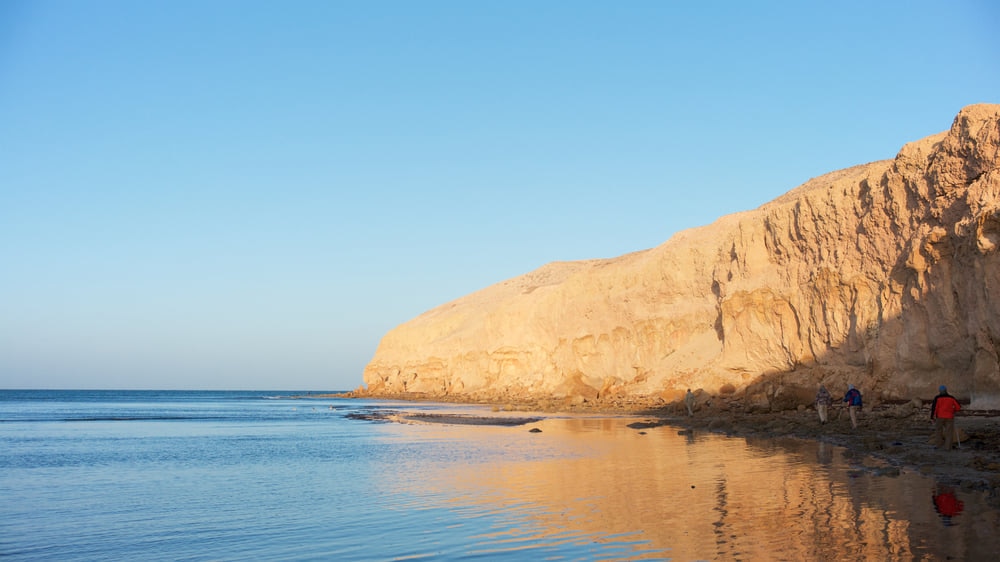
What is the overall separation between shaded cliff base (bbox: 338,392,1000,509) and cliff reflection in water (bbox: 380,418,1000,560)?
0.86 meters

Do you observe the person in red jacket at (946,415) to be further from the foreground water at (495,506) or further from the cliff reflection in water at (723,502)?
the foreground water at (495,506)

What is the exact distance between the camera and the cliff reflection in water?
9.12m

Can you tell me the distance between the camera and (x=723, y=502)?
482 inches

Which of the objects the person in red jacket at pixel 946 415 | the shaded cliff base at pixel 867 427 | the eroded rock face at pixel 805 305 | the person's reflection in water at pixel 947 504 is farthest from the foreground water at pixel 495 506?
the eroded rock face at pixel 805 305

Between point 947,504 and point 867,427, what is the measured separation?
1450 centimetres

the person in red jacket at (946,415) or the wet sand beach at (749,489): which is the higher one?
the person in red jacket at (946,415)

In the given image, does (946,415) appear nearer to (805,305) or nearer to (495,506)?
(495,506)

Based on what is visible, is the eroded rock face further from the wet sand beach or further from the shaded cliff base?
the wet sand beach

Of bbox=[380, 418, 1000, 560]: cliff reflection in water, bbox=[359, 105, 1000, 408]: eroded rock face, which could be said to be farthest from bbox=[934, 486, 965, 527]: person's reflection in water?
bbox=[359, 105, 1000, 408]: eroded rock face

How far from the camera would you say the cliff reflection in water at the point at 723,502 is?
9117mm

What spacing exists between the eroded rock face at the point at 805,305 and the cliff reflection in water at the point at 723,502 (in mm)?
11057

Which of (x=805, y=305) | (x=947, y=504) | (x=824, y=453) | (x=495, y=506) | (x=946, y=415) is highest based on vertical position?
(x=805, y=305)

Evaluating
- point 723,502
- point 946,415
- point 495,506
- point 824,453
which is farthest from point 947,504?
point 824,453

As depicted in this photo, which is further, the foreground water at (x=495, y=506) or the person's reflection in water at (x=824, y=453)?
the person's reflection in water at (x=824, y=453)
